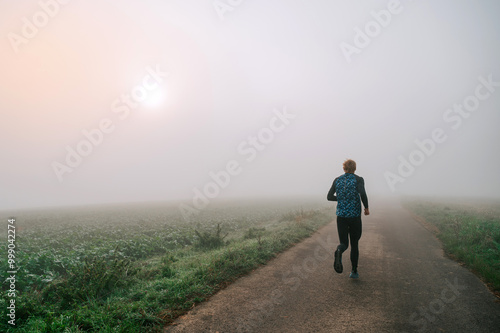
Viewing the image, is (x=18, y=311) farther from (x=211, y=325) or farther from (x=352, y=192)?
(x=352, y=192)

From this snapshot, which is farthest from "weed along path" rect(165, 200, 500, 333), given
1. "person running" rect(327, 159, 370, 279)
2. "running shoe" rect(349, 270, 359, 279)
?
"person running" rect(327, 159, 370, 279)

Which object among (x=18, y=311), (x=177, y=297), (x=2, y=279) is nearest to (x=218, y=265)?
(x=177, y=297)

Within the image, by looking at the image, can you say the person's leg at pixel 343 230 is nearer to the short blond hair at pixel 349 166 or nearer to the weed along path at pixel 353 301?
the weed along path at pixel 353 301

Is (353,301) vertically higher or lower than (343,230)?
lower

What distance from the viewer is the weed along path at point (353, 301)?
12.0 feet

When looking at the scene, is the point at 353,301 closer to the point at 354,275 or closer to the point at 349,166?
the point at 354,275

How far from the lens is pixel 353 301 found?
453 cm

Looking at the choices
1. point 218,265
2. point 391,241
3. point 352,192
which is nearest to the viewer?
point 352,192

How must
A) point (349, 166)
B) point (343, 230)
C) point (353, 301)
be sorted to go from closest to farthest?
point (353, 301) → point (343, 230) → point (349, 166)

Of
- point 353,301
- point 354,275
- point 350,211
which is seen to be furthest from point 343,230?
point 353,301

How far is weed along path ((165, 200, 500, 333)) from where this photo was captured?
12.0 feet

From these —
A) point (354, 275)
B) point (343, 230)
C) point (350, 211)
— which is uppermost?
point (350, 211)

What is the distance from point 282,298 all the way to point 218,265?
7.52 feet

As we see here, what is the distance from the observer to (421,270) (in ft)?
21.0
